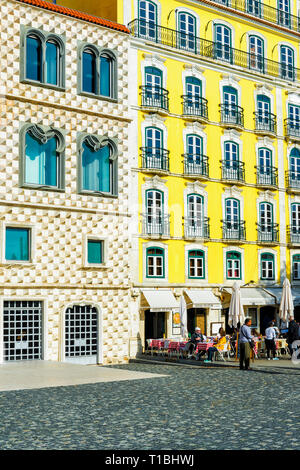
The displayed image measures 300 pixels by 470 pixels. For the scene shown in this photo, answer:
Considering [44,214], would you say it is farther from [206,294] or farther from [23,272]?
[206,294]

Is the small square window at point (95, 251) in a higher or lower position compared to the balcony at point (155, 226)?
lower

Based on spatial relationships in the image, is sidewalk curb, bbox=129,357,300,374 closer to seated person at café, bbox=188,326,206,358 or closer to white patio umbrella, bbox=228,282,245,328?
seated person at café, bbox=188,326,206,358

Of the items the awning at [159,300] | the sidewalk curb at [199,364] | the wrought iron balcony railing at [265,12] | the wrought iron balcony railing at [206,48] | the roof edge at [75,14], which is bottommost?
the sidewalk curb at [199,364]

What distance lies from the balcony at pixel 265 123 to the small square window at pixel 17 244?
15287 mm

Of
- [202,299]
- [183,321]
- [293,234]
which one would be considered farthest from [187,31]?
[183,321]

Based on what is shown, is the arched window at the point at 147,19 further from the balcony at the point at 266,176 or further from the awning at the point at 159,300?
the awning at the point at 159,300

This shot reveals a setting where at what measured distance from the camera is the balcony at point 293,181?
37594 mm

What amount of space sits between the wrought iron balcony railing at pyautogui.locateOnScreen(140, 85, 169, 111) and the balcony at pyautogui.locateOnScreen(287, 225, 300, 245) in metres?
9.79

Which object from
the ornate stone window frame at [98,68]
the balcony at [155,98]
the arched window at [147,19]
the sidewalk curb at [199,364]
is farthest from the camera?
the arched window at [147,19]

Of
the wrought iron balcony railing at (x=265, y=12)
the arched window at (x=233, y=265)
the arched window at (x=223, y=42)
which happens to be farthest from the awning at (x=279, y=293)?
the wrought iron balcony railing at (x=265, y=12)

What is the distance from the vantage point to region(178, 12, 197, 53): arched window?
3441cm

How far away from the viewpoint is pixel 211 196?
34438 millimetres

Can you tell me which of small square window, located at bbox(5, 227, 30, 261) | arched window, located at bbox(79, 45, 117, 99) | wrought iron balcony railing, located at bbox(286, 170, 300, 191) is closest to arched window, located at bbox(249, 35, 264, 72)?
wrought iron balcony railing, located at bbox(286, 170, 300, 191)

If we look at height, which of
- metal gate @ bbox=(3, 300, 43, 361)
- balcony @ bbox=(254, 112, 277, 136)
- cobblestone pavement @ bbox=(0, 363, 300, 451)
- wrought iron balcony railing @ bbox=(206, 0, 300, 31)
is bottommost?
cobblestone pavement @ bbox=(0, 363, 300, 451)
